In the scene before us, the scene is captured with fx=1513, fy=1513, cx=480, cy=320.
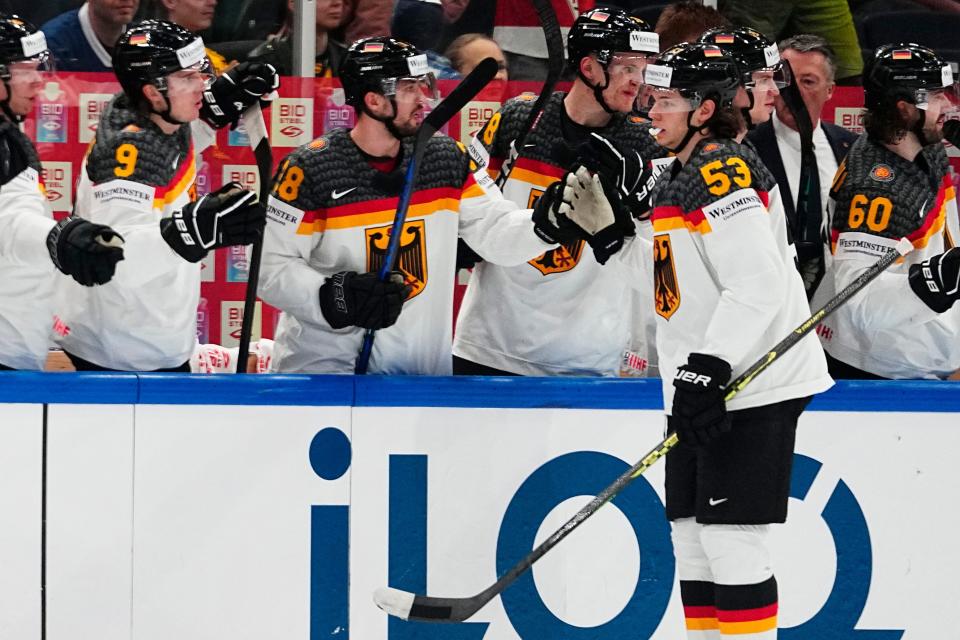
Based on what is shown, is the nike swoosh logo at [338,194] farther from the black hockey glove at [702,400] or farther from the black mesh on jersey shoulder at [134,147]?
the black hockey glove at [702,400]

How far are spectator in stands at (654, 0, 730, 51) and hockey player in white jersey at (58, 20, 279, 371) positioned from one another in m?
1.47

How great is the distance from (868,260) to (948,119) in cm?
45

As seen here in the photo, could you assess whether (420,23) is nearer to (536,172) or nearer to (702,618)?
(536,172)

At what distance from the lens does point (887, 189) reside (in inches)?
143

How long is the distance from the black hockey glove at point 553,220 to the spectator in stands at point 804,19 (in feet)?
5.04

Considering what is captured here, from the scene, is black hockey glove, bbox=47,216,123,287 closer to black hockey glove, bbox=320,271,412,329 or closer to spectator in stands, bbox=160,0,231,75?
black hockey glove, bbox=320,271,412,329

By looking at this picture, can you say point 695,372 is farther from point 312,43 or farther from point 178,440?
point 312,43

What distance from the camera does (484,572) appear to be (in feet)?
11.0

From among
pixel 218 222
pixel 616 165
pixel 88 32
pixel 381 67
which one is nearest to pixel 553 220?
pixel 616 165

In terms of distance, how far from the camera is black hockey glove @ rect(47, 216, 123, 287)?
3098 mm

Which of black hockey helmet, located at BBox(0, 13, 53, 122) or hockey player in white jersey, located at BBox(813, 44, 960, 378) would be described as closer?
black hockey helmet, located at BBox(0, 13, 53, 122)

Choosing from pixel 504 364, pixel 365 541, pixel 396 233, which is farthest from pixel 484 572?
pixel 396 233

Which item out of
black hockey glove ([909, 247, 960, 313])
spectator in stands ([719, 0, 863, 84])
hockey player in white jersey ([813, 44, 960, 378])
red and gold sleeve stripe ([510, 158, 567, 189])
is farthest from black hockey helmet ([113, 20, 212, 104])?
spectator in stands ([719, 0, 863, 84])

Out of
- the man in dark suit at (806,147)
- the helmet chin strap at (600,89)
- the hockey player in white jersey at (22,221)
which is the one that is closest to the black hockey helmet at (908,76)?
the man in dark suit at (806,147)
